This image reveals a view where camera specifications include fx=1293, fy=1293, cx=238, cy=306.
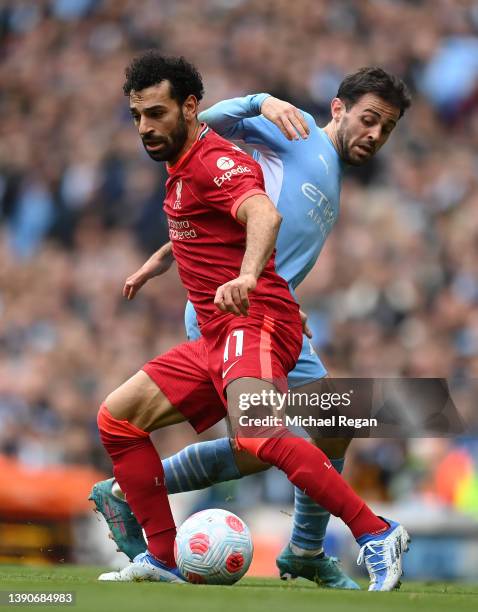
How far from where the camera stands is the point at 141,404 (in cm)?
482

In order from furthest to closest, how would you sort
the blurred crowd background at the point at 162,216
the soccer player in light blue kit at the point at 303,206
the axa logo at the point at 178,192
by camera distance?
the blurred crowd background at the point at 162,216, the soccer player in light blue kit at the point at 303,206, the axa logo at the point at 178,192

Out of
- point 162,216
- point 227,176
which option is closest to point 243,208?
point 227,176

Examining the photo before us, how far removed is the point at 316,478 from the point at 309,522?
1.05 m

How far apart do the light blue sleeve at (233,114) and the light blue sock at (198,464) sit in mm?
1281

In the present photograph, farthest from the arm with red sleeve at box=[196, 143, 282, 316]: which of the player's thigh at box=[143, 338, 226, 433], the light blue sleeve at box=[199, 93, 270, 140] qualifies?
the player's thigh at box=[143, 338, 226, 433]

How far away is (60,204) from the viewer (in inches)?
484

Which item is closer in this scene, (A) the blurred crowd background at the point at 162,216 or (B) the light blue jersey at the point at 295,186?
(B) the light blue jersey at the point at 295,186

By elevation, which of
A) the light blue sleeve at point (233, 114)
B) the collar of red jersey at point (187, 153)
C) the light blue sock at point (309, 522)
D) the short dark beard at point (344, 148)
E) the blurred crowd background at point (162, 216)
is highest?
the blurred crowd background at point (162, 216)

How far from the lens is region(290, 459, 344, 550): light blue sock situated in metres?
5.33

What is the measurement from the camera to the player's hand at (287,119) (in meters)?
4.79

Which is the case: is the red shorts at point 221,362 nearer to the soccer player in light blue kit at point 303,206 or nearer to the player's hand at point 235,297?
the player's hand at point 235,297

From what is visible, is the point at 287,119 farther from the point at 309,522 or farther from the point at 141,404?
the point at 309,522
